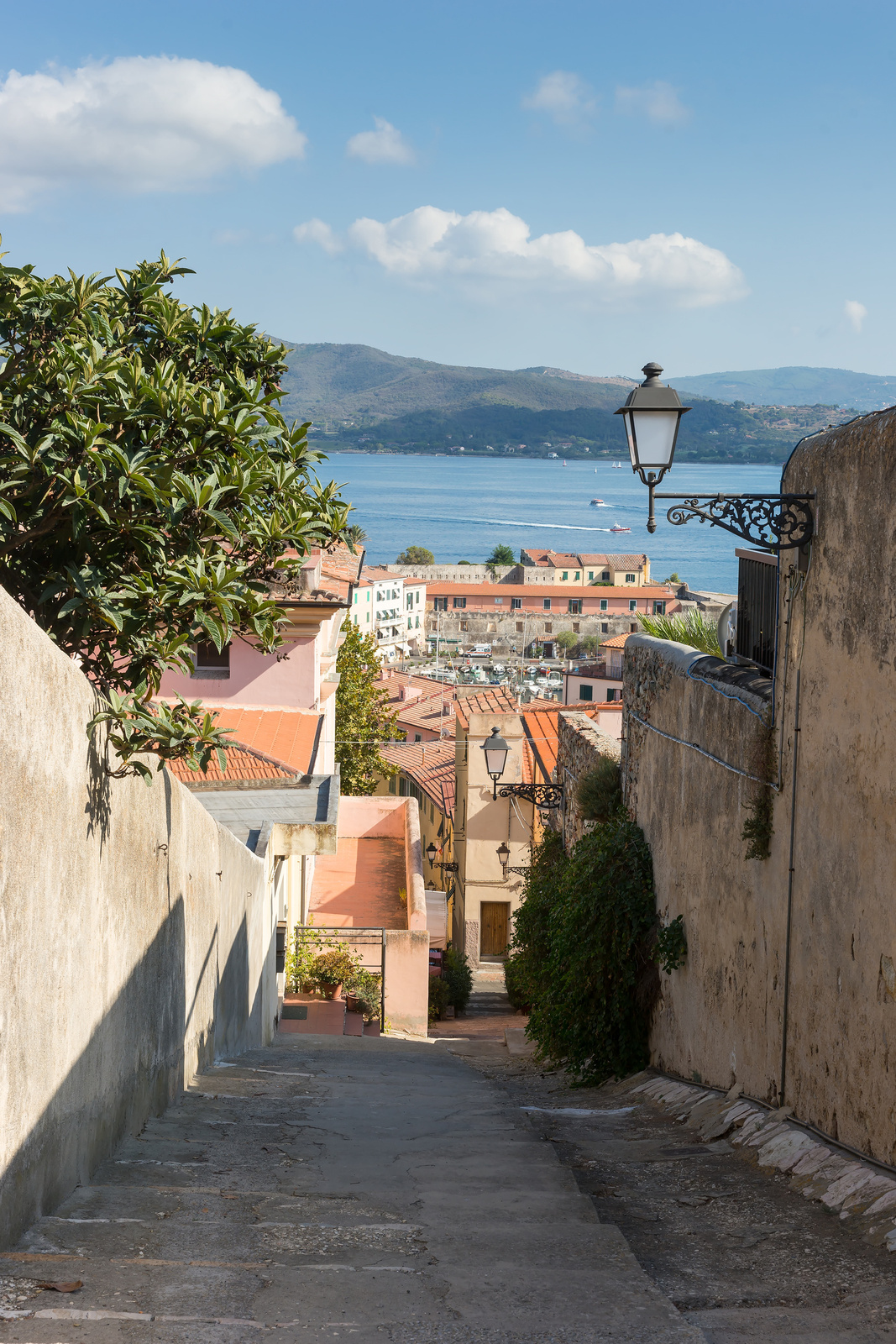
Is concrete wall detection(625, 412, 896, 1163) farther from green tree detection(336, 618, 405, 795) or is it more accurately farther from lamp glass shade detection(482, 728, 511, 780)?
green tree detection(336, 618, 405, 795)

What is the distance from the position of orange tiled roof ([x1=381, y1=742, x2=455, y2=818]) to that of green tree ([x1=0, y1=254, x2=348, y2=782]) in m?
29.7

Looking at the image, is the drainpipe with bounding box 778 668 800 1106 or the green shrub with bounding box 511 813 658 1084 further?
the green shrub with bounding box 511 813 658 1084

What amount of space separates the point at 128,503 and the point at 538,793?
1138cm

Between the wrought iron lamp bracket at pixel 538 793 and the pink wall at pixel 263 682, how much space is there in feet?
16.2

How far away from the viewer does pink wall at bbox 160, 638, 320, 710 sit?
60.5 ft

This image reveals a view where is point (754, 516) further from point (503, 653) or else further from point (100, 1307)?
point (503, 653)

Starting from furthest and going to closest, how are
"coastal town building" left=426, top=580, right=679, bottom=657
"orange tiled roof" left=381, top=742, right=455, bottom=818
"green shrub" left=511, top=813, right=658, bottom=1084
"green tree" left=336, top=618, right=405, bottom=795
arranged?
"coastal town building" left=426, top=580, right=679, bottom=657, "orange tiled roof" left=381, top=742, right=455, bottom=818, "green tree" left=336, top=618, right=405, bottom=795, "green shrub" left=511, top=813, right=658, bottom=1084

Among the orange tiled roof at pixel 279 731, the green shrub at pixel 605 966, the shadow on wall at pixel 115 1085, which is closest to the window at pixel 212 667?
the orange tiled roof at pixel 279 731

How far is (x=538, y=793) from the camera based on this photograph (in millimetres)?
15062

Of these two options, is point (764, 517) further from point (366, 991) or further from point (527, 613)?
point (527, 613)

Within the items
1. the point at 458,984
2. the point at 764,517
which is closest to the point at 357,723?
the point at 458,984

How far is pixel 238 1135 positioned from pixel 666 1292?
2.56m

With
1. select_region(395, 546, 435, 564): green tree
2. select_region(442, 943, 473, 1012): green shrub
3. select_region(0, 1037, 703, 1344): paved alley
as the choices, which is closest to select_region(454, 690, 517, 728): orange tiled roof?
Result: select_region(442, 943, 473, 1012): green shrub

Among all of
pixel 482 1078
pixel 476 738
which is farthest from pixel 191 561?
pixel 476 738
